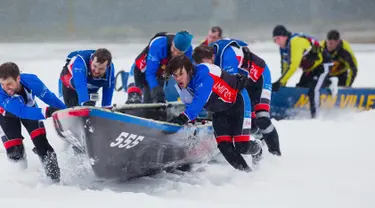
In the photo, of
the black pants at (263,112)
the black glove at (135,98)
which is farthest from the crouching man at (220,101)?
the black glove at (135,98)

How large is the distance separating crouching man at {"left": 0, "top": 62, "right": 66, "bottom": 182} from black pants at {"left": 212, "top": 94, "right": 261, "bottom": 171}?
1.70m

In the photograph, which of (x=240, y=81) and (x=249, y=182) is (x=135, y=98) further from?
(x=249, y=182)

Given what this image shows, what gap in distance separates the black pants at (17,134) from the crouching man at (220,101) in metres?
1.38

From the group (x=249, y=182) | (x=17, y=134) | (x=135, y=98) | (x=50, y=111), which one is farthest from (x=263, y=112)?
(x=17, y=134)

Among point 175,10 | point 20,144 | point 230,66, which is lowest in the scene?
point 20,144

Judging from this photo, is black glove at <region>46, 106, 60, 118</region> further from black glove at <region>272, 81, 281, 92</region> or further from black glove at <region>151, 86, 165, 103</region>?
black glove at <region>272, 81, 281, 92</region>

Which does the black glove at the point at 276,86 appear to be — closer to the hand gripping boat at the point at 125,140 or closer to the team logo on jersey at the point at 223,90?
the hand gripping boat at the point at 125,140

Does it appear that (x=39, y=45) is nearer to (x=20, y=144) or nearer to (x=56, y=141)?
(x=56, y=141)

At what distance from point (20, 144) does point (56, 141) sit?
6.54 feet

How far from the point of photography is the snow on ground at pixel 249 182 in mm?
5219

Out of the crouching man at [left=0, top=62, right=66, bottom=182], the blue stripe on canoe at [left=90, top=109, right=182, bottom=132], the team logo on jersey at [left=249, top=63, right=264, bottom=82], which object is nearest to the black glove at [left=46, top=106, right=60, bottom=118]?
the crouching man at [left=0, top=62, right=66, bottom=182]

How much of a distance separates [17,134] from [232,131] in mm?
2288

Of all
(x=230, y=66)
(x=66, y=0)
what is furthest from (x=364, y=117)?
(x=66, y=0)

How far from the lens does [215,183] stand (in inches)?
253
